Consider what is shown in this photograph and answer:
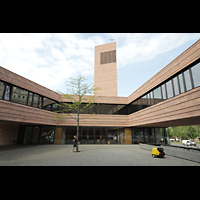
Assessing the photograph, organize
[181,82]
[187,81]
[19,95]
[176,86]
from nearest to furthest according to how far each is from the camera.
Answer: [187,81] < [181,82] < [176,86] < [19,95]

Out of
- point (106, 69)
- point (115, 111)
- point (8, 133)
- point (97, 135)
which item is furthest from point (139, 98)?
point (106, 69)

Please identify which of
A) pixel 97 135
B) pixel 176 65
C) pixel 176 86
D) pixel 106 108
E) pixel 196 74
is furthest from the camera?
pixel 106 108

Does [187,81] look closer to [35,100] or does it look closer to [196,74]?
[196,74]

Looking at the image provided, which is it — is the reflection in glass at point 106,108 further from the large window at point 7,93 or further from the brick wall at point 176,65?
the large window at point 7,93

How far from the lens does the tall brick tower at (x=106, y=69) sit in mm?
37406

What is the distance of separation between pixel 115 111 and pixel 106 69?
19.8m

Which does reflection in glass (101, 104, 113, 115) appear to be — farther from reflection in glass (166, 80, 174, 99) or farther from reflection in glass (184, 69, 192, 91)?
reflection in glass (184, 69, 192, 91)

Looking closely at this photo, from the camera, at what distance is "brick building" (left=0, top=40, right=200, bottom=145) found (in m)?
10.2

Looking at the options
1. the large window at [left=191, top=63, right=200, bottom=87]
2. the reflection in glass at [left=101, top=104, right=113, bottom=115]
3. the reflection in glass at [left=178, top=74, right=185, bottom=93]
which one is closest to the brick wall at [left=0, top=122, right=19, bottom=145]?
the reflection in glass at [left=101, top=104, right=113, bottom=115]

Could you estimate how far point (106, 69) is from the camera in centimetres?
3925

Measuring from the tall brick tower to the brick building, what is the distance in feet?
47.5
